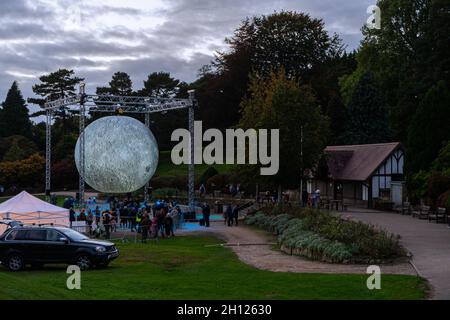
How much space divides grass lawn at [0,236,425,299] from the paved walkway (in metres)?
0.76

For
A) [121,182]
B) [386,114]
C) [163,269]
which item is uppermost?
[386,114]

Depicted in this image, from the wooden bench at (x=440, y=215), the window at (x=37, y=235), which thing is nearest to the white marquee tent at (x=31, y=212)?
the window at (x=37, y=235)

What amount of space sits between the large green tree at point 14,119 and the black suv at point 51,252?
71.2 metres

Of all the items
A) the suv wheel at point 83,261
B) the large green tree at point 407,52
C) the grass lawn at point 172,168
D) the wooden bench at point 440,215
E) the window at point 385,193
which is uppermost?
the large green tree at point 407,52

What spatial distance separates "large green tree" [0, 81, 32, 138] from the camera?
87938mm

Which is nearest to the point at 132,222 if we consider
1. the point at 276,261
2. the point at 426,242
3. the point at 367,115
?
the point at 276,261

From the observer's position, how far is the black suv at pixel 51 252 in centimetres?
1992

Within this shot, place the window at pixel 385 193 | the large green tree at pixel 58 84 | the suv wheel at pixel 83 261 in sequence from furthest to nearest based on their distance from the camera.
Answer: the large green tree at pixel 58 84 < the window at pixel 385 193 < the suv wheel at pixel 83 261

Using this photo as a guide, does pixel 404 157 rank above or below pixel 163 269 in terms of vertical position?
above

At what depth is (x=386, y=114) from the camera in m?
63.5

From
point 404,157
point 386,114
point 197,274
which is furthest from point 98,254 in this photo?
point 386,114

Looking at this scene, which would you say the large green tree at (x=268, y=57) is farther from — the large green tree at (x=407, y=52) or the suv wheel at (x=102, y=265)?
the suv wheel at (x=102, y=265)
